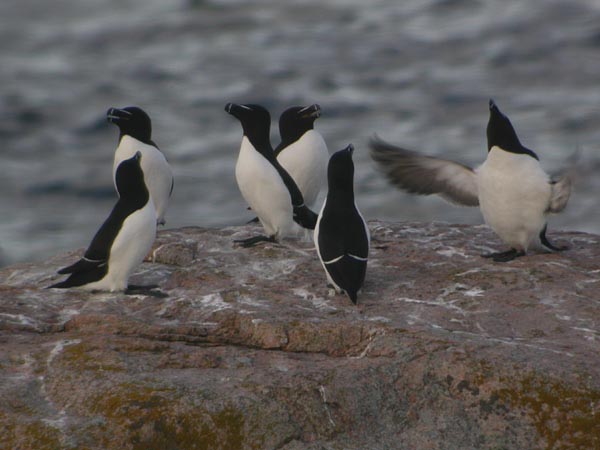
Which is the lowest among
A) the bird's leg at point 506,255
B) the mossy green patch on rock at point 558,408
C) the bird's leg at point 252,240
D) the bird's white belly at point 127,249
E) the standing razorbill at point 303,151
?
the mossy green patch on rock at point 558,408

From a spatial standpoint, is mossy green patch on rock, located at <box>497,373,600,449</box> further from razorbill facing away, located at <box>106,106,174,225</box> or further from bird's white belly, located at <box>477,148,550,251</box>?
razorbill facing away, located at <box>106,106,174,225</box>

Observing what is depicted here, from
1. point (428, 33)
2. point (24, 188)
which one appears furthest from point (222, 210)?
point (428, 33)

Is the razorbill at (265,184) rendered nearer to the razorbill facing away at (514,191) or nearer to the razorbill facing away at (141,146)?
the razorbill facing away at (141,146)

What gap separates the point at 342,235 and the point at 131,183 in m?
1.34

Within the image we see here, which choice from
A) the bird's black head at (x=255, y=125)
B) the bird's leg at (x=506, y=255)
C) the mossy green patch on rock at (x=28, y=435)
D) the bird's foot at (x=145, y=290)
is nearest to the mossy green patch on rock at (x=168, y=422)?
the mossy green patch on rock at (x=28, y=435)

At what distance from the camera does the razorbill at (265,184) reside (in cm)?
878

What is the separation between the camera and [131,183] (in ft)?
24.7

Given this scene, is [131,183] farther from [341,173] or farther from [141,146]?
[141,146]

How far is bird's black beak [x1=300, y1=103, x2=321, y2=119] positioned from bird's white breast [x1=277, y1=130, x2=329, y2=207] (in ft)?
0.60

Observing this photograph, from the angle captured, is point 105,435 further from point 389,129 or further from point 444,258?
point 389,129

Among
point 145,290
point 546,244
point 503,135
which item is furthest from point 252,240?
point 546,244

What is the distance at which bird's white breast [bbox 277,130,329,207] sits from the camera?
971cm

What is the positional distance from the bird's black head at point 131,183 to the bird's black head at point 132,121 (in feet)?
5.59

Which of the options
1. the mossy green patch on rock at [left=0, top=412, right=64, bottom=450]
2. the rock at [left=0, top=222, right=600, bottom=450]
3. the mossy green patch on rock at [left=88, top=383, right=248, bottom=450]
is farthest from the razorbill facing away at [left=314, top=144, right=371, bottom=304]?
the mossy green patch on rock at [left=0, top=412, right=64, bottom=450]
